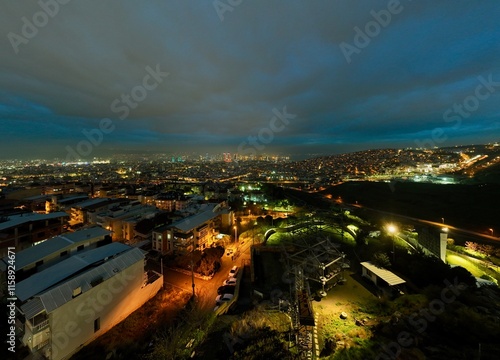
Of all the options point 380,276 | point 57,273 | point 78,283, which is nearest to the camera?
point 78,283

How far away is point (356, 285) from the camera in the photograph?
10547 millimetres

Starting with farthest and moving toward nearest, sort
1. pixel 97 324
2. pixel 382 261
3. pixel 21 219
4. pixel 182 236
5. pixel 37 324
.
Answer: pixel 21 219
pixel 182 236
pixel 382 261
pixel 97 324
pixel 37 324

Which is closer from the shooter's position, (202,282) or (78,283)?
(78,283)

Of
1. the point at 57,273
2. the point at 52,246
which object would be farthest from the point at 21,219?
Result: the point at 57,273

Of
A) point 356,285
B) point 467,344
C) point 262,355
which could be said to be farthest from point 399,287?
point 262,355

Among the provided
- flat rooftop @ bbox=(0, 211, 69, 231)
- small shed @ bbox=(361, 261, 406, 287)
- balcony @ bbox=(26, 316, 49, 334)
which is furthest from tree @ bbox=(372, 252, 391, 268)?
flat rooftop @ bbox=(0, 211, 69, 231)

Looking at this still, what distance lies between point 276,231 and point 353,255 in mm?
6442

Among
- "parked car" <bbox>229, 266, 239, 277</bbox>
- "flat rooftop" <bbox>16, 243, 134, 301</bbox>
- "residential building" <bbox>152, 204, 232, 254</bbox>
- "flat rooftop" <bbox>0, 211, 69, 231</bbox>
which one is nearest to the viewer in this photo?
"flat rooftop" <bbox>16, 243, 134, 301</bbox>

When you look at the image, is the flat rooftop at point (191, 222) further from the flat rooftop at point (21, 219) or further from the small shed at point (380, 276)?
the small shed at point (380, 276)

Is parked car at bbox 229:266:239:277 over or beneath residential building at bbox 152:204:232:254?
beneath

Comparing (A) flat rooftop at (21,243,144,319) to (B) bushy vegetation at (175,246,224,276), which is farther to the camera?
(B) bushy vegetation at (175,246,224,276)

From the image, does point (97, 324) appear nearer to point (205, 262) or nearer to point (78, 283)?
point (78, 283)

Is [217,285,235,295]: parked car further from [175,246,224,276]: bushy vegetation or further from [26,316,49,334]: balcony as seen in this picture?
[26,316,49,334]: balcony

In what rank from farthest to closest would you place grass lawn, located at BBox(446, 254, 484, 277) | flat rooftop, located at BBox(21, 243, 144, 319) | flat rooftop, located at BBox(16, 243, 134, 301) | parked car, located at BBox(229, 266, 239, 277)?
parked car, located at BBox(229, 266, 239, 277) < grass lawn, located at BBox(446, 254, 484, 277) < flat rooftop, located at BBox(16, 243, 134, 301) < flat rooftop, located at BBox(21, 243, 144, 319)
